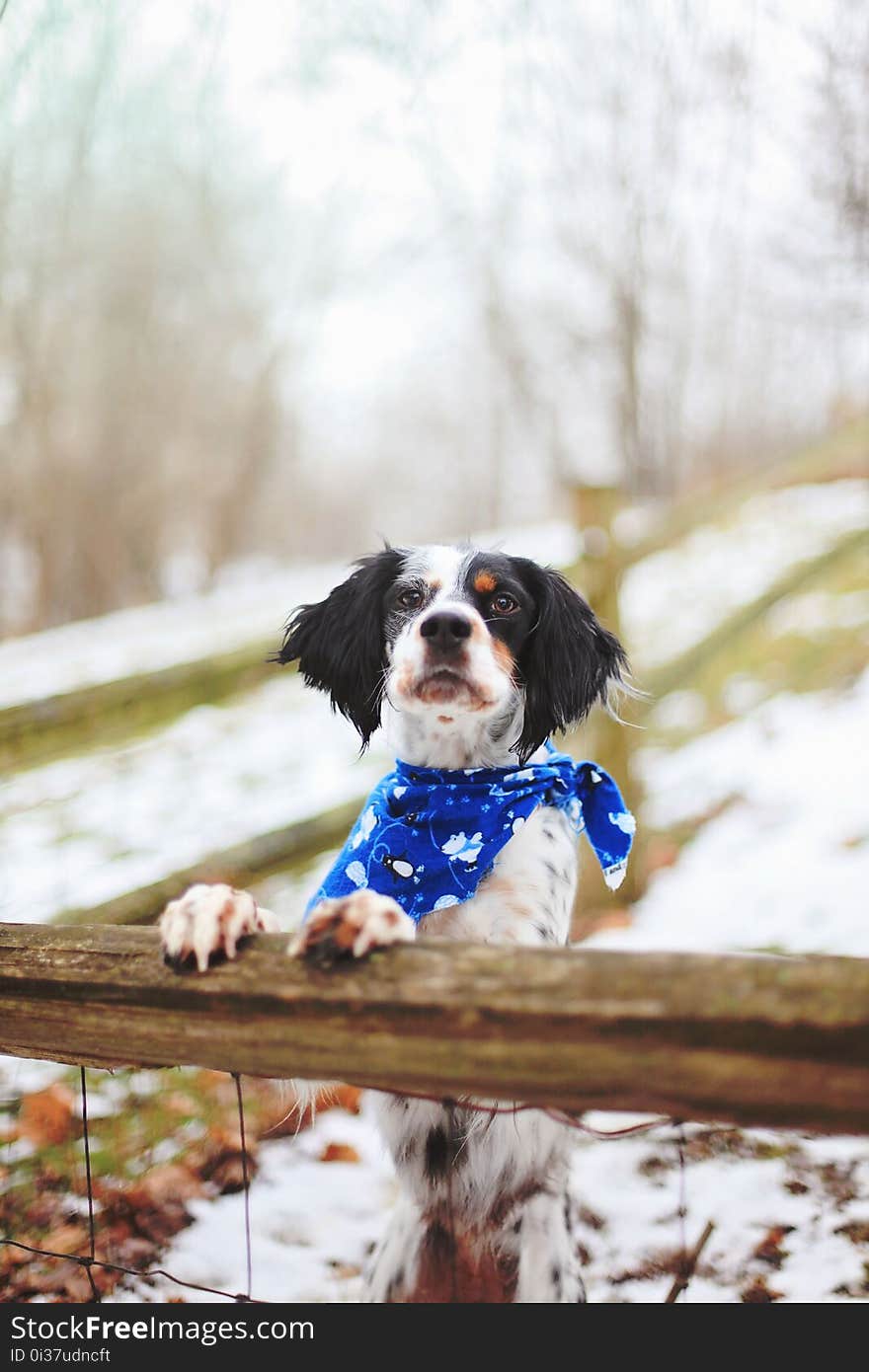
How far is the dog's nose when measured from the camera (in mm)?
1949

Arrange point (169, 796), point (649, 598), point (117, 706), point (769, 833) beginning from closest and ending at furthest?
point (117, 706) → point (769, 833) → point (169, 796) → point (649, 598)

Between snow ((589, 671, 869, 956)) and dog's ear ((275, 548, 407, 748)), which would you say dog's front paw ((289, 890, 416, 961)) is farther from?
snow ((589, 671, 869, 956))

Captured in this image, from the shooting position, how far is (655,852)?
4.56 m

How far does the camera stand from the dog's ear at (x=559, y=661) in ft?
7.18

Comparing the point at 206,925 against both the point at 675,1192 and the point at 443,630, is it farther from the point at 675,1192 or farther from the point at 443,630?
the point at 675,1192

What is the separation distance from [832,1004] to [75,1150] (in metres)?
2.24

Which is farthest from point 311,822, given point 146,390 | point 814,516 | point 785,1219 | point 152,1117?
point 146,390

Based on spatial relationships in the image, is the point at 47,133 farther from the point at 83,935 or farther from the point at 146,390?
the point at 146,390

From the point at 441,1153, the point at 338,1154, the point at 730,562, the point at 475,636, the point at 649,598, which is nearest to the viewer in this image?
the point at 441,1153

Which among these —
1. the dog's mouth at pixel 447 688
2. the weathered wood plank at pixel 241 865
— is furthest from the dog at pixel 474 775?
the weathered wood plank at pixel 241 865

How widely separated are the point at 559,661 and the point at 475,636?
31 cm

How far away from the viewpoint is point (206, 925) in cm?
123

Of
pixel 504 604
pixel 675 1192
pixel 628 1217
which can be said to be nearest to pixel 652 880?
pixel 675 1192

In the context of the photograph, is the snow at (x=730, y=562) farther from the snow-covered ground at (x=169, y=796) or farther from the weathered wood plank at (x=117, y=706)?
the weathered wood plank at (x=117, y=706)
